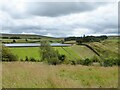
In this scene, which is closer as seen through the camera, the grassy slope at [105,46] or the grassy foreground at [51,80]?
the grassy foreground at [51,80]

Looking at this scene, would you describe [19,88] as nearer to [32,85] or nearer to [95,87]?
[32,85]

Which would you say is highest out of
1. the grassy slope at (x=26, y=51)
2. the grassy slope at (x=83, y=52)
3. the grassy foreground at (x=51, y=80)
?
the grassy foreground at (x=51, y=80)

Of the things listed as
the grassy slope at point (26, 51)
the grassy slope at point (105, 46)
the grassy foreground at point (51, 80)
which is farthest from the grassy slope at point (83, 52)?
the grassy foreground at point (51, 80)

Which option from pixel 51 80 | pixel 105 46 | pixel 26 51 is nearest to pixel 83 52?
pixel 105 46

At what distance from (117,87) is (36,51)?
89.4m

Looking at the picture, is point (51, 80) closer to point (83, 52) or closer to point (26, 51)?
point (26, 51)

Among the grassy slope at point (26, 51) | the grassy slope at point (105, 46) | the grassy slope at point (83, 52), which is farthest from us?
the grassy slope at point (105, 46)

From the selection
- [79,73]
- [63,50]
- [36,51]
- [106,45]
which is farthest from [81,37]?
[79,73]

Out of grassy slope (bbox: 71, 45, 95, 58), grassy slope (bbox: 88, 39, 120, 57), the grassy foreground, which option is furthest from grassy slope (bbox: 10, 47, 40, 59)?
the grassy foreground

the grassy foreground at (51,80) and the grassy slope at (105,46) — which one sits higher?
the grassy foreground at (51,80)

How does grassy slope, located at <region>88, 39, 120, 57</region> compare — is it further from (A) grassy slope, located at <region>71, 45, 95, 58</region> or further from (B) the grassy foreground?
(B) the grassy foreground

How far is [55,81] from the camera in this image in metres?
7.89

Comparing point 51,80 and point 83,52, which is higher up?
point 51,80

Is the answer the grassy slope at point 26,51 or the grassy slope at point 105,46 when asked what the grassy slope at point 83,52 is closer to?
the grassy slope at point 105,46
